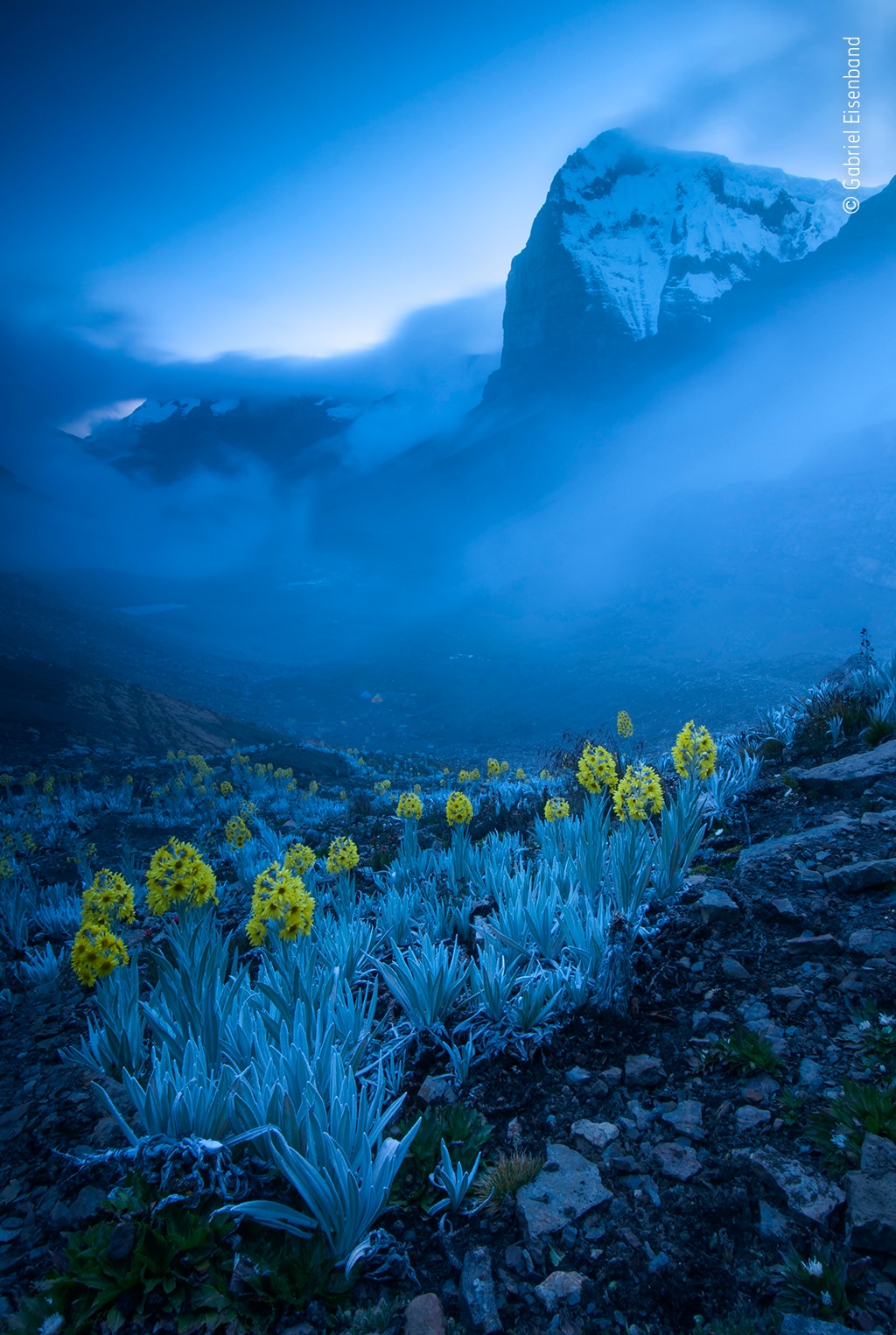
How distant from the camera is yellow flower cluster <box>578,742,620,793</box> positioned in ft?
13.5

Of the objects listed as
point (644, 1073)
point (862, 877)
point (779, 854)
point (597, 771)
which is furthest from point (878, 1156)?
point (597, 771)

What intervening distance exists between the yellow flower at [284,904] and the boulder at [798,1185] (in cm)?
198

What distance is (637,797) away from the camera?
3.77m

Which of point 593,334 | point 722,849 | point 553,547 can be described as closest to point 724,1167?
point 722,849

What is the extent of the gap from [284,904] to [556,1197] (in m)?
1.58

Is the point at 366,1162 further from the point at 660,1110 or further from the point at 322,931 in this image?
the point at 322,931

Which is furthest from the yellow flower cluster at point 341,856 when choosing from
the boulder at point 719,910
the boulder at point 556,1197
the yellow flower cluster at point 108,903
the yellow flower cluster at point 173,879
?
the boulder at point 556,1197

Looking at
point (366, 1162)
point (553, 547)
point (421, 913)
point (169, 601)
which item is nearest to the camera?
point (366, 1162)

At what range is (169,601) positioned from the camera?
67.2 m

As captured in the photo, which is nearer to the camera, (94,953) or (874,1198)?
(874,1198)

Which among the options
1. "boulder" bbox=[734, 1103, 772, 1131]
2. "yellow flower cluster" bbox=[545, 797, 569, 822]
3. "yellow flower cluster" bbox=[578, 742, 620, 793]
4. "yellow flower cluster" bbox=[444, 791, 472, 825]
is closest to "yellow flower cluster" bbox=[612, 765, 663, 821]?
"yellow flower cluster" bbox=[578, 742, 620, 793]

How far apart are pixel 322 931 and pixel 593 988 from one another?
5.58ft

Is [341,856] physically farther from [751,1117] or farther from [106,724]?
[106,724]

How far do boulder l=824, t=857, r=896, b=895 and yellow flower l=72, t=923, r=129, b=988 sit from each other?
3.71 m
